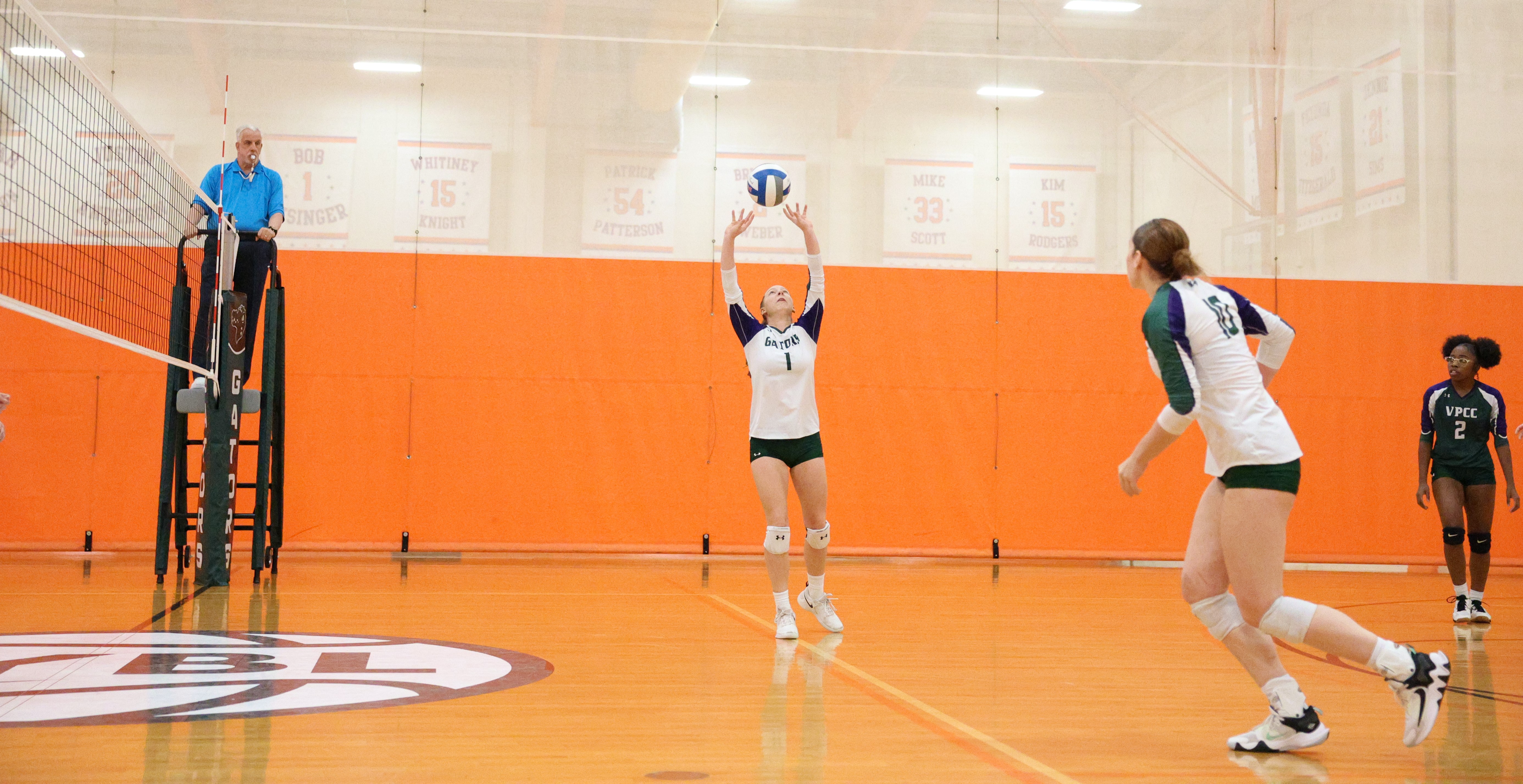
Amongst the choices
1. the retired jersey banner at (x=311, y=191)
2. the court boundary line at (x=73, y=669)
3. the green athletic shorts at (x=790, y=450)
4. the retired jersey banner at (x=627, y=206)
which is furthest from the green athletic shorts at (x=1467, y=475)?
the retired jersey banner at (x=311, y=191)

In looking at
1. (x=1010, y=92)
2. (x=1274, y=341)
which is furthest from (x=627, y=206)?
(x=1274, y=341)

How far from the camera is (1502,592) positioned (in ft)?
29.3

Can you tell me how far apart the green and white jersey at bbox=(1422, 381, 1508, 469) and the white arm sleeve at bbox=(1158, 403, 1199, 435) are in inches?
190

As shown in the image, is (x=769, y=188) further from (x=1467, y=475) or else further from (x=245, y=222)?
(x=1467, y=475)

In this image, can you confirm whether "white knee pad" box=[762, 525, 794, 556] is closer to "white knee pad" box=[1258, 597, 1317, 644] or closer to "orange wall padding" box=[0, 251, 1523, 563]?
"white knee pad" box=[1258, 597, 1317, 644]

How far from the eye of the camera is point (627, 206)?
34.1 feet

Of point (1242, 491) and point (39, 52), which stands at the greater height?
point (39, 52)

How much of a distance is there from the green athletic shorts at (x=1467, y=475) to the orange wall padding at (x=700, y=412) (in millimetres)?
3652

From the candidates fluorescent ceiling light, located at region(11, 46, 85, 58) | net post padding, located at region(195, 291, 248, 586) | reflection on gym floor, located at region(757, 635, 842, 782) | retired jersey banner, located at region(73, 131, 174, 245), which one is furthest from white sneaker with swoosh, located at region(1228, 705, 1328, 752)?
fluorescent ceiling light, located at region(11, 46, 85, 58)

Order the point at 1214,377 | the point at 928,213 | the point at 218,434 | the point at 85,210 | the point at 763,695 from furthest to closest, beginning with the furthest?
the point at 928,213, the point at 85,210, the point at 218,434, the point at 763,695, the point at 1214,377

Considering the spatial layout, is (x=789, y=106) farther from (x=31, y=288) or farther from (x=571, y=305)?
(x=31, y=288)

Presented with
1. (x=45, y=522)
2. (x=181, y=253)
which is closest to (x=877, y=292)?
(x=181, y=253)

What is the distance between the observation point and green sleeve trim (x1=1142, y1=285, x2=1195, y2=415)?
3088mm

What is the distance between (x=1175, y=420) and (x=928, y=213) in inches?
308
